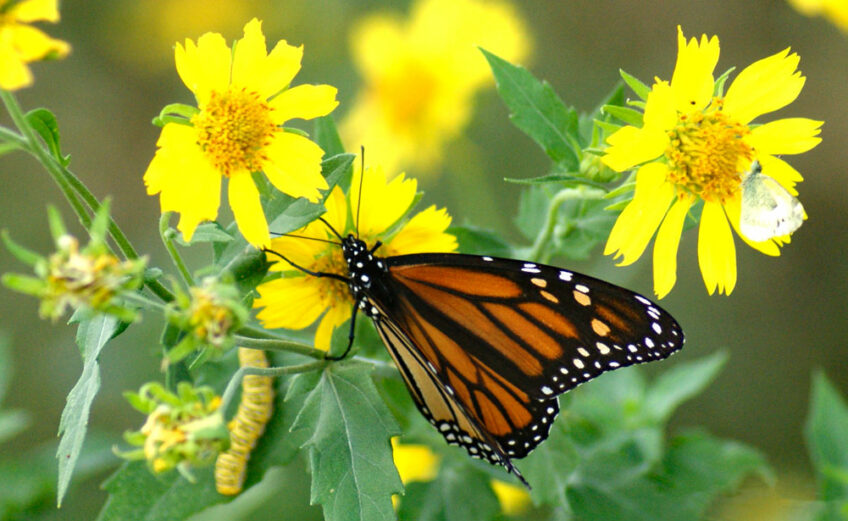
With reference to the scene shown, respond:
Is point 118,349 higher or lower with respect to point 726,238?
lower

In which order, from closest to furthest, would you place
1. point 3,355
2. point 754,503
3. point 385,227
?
point 385,227 → point 3,355 → point 754,503

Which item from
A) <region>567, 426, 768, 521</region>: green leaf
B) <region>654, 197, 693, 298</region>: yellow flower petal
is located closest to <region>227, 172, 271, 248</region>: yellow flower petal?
<region>654, 197, 693, 298</region>: yellow flower petal

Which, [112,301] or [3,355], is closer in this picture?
[112,301]

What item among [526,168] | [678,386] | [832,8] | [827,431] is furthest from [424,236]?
[526,168]

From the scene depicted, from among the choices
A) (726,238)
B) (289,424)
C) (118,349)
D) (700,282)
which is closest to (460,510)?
(289,424)

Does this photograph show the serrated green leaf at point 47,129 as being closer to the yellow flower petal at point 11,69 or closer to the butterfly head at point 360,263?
the yellow flower petal at point 11,69

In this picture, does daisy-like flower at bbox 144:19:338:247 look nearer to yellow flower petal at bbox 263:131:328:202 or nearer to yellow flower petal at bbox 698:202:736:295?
yellow flower petal at bbox 263:131:328:202

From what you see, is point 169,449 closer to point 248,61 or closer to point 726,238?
point 248,61
